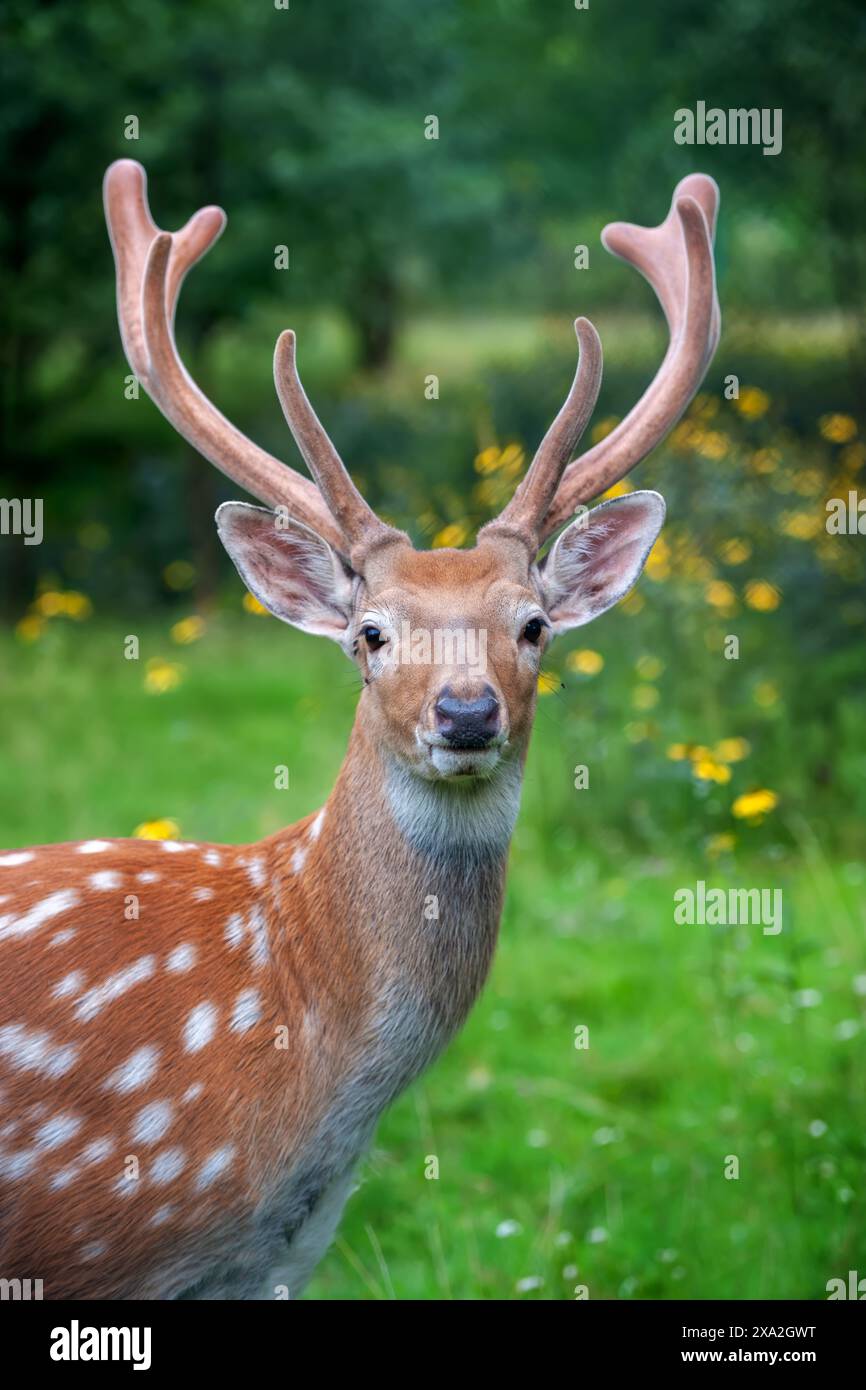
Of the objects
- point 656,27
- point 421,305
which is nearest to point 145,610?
point 656,27

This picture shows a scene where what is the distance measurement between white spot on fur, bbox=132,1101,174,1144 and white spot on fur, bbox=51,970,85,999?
11.7 inches

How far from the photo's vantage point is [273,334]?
1623 centimetres

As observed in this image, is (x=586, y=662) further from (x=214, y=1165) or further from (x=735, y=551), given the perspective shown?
(x=214, y=1165)

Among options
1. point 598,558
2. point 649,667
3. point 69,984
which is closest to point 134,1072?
point 69,984

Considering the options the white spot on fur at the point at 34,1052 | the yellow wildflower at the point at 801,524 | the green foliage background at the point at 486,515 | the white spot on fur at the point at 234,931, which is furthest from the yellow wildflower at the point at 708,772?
the yellow wildflower at the point at 801,524

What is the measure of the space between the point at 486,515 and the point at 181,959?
407cm

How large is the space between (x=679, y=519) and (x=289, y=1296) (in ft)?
18.2

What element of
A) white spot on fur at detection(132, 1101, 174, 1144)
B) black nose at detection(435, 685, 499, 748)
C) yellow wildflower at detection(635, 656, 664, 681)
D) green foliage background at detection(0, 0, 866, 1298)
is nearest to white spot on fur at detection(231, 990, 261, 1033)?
white spot on fur at detection(132, 1101, 174, 1144)

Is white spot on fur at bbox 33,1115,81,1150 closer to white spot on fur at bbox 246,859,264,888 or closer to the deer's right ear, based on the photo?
white spot on fur at bbox 246,859,264,888

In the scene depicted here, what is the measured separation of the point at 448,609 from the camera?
334cm

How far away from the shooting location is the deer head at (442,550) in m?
3.27

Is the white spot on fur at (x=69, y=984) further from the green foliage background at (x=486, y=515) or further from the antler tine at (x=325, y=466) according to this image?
Answer: the green foliage background at (x=486, y=515)

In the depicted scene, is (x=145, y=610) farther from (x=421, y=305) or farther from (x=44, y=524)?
(x=421, y=305)

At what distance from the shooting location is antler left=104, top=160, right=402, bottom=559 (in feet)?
11.7
